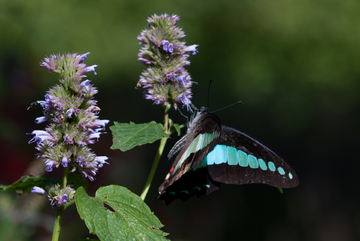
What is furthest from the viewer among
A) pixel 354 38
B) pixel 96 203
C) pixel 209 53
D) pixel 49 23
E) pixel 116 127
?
pixel 209 53

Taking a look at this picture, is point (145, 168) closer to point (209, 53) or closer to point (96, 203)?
point (209, 53)

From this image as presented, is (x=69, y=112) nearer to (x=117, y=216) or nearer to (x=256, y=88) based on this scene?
(x=117, y=216)

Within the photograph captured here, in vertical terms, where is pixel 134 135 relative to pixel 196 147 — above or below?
above

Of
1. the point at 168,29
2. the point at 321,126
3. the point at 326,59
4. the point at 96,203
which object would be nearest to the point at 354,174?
the point at 321,126

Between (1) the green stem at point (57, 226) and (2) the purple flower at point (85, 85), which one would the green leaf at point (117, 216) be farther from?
(2) the purple flower at point (85, 85)

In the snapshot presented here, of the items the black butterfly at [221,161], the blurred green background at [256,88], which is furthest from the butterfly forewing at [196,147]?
the blurred green background at [256,88]

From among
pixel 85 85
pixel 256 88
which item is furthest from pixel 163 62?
pixel 256 88

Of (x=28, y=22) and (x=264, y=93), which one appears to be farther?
(x=264, y=93)
